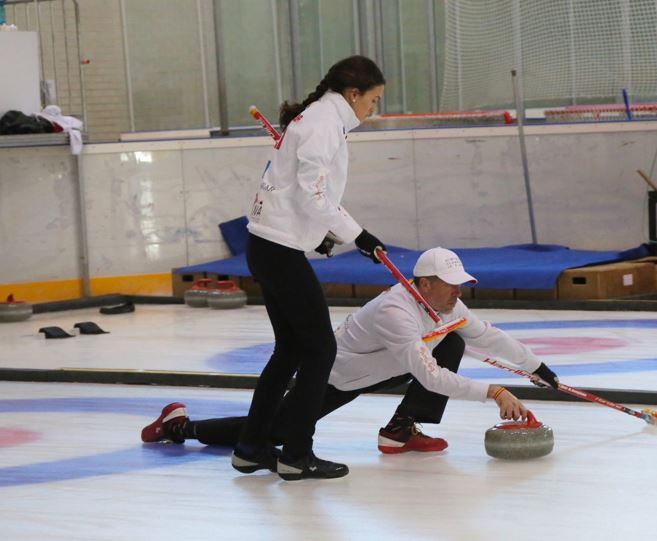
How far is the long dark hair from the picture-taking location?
4.12m

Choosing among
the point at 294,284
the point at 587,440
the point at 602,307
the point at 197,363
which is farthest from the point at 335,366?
the point at 602,307

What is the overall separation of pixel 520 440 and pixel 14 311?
5921 millimetres

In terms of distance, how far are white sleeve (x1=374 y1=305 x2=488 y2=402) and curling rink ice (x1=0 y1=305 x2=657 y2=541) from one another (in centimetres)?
28

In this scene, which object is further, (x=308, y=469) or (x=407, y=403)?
(x=407, y=403)

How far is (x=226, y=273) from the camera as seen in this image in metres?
10.2

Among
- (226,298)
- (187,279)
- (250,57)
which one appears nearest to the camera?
(226,298)

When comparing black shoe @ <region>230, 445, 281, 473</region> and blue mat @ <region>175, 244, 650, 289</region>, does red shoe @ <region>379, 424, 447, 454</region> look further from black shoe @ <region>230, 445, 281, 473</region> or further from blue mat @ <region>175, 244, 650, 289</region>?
blue mat @ <region>175, 244, 650, 289</region>

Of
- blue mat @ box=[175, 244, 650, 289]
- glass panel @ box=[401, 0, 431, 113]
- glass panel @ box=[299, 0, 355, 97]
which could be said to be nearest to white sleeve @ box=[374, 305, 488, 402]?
blue mat @ box=[175, 244, 650, 289]

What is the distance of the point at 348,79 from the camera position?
4129 millimetres

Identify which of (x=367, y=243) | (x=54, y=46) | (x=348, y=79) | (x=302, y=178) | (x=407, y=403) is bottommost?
(x=407, y=403)

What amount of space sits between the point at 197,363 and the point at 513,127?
4361mm

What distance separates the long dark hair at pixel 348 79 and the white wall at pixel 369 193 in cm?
627

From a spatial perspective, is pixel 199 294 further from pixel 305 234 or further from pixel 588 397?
pixel 305 234

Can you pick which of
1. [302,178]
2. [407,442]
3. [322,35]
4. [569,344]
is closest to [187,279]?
[322,35]
